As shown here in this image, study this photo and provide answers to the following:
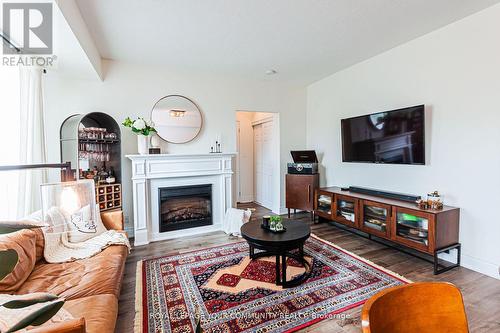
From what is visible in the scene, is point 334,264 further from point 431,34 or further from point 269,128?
point 269,128

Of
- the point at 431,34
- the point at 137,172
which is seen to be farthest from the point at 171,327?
the point at 431,34

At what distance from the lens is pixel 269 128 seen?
5.51 m

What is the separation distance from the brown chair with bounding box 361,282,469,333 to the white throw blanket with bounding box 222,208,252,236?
313 centimetres

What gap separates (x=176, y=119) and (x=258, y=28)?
6.67 feet

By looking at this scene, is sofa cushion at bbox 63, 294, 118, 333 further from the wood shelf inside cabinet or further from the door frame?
the door frame

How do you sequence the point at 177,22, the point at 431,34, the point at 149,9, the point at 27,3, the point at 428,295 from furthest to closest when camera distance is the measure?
the point at 431,34 < the point at 177,22 < the point at 149,9 < the point at 27,3 < the point at 428,295

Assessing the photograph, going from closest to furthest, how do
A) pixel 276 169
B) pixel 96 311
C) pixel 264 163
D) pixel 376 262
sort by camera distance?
pixel 96 311
pixel 376 262
pixel 276 169
pixel 264 163

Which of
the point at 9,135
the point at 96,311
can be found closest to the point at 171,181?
the point at 9,135

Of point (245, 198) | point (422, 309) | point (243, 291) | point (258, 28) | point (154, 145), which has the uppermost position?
point (258, 28)

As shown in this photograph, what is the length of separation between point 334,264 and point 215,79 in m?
3.51

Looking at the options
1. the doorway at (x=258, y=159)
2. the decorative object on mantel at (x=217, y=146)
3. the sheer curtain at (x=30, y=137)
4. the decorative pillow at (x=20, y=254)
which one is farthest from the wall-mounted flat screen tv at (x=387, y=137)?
the sheer curtain at (x=30, y=137)

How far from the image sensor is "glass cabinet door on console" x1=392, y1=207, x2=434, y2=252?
2619 millimetres

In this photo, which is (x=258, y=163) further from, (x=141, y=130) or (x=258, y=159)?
(x=141, y=130)

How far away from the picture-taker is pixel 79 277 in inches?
74.2
